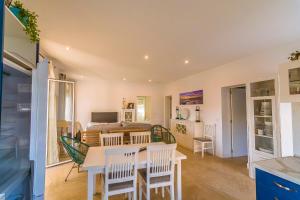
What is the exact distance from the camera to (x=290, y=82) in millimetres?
1804

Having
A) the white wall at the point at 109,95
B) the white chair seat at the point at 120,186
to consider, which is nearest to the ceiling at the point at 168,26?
the white chair seat at the point at 120,186

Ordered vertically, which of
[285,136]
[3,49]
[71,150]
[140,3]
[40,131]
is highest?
[140,3]

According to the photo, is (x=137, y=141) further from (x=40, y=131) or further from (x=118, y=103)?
(x=118, y=103)

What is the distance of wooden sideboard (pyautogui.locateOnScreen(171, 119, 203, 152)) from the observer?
17.5 feet

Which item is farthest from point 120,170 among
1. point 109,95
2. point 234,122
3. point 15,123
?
point 109,95

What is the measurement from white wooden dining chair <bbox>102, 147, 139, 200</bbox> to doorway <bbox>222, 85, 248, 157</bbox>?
3431mm

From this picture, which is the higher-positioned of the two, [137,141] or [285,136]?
[285,136]

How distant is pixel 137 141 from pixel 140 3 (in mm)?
2592

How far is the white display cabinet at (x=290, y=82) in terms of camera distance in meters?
1.73

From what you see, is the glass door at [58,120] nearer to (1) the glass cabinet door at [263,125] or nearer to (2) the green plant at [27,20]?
(2) the green plant at [27,20]

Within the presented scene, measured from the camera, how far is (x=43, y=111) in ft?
4.74

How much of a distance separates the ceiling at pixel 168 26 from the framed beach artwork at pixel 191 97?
191 cm

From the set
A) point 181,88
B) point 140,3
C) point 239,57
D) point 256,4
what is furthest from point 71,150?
point 181,88

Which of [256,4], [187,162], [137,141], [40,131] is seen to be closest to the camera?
[40,131]
